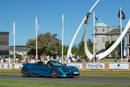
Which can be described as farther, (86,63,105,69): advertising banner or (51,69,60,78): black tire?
(86,63,105,69): advertising banner

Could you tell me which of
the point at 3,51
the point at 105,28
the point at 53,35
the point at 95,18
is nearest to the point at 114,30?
the point at 105,28

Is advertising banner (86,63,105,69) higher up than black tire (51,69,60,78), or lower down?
higher up

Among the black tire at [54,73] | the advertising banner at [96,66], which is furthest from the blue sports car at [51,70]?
the advertising banner at [96,66]

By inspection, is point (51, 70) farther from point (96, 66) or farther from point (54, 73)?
point (96, 66)

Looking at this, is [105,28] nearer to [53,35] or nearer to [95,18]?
[53,35]

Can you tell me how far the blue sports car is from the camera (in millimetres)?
20431

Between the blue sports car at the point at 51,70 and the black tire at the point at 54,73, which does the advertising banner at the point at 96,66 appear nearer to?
the blue sports car at the point at 51,70

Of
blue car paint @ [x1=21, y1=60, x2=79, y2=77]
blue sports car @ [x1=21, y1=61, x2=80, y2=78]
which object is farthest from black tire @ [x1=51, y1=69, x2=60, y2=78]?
blue car paint @ [x1=21, y1=60, x2=79, y2=77]

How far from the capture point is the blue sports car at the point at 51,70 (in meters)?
20.4

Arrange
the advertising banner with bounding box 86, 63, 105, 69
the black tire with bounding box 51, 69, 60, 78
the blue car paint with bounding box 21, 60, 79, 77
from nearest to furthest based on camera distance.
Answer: the blue car paint with bounding box 21, 60, 79, 77, the black tire with bounding box 51, 69, 60, 78, the advertising banner with bounding box 86, 63, 105, 69

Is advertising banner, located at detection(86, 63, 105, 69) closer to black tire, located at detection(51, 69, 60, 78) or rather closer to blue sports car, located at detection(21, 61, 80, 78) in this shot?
blue sports car, located at detection(21, 61, 80, 78)

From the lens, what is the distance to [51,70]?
20.9 meters

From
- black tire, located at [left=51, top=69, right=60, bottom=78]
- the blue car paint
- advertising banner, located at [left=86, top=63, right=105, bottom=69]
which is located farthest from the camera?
advertising banner, located at [left=86, top=63, right=105, bottom=69]

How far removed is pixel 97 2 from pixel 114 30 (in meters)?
72.2
